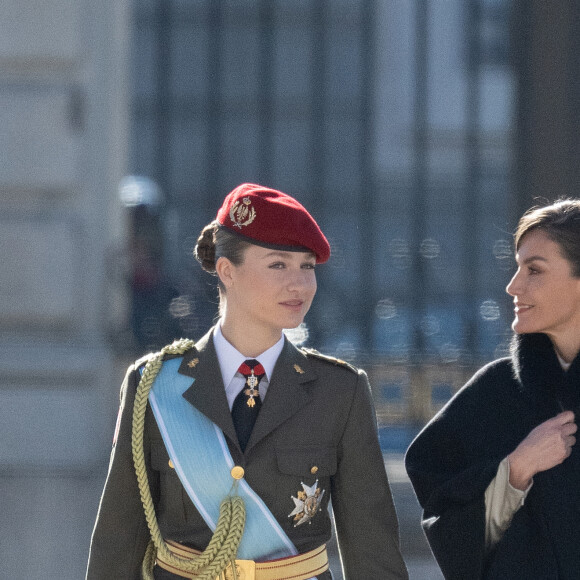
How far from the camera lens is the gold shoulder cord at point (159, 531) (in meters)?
2.41

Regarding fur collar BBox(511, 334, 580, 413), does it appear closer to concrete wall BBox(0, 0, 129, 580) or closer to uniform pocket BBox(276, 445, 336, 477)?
uniform pocket BBox(276, 445, 336, 477)

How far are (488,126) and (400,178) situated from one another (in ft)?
4.67

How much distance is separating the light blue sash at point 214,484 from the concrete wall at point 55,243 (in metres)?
3.87

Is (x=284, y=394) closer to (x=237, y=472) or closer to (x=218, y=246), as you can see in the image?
(x=237, y=472)

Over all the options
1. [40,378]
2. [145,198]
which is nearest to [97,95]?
[145,198]

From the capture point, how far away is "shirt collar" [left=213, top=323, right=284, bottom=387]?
101 inches

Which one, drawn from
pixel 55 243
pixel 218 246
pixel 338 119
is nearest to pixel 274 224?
pixel 218 246

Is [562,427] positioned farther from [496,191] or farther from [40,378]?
[496,191]

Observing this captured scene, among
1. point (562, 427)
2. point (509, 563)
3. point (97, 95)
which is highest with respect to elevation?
point (97, 95)

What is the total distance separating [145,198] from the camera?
296 inches

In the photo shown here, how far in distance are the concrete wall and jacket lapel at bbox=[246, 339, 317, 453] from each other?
12.7ft

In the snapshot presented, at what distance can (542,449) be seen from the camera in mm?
2557

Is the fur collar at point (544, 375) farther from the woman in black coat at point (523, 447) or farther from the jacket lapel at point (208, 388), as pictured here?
the jacket lapel at point (208, 388)

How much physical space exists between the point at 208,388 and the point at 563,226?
83 centimetres
